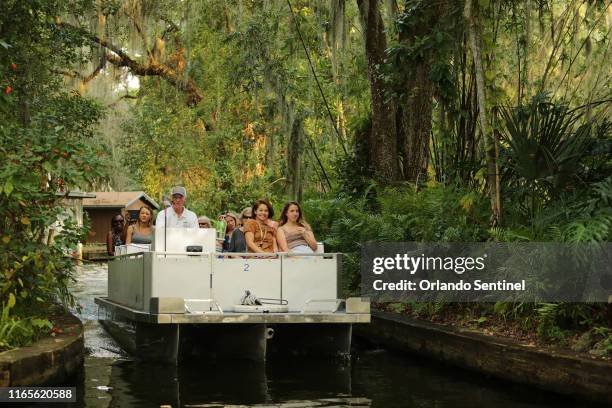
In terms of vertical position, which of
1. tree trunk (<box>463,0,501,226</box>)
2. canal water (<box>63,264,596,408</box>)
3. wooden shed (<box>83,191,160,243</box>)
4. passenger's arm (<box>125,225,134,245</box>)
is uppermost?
wooden shed (<box>83,191,160,243</box>)

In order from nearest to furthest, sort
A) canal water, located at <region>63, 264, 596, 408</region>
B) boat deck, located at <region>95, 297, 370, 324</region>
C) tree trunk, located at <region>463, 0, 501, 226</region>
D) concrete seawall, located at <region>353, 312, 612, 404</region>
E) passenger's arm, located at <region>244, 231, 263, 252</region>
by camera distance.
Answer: concrete seawall, located at <region>353, 312, 612, 404</region>, canal water, located at <region>63, 264, 596, 408</region>, boat deck, located at <region>95, 297, 370, 324</region>, tree trunk, located at <region>463, 0, 501, 226</region>, passenger's arm, located at <region>244, 231, 263, 252</region>

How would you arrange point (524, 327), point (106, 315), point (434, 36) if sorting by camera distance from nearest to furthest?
point (524, 327), point (434, 36), point (106, 315)

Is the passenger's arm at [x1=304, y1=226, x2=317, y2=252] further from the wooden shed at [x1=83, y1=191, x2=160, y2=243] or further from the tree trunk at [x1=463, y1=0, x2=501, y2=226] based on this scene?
the wooden shed at [x1=83, y1=191, x2=160, y2=243]

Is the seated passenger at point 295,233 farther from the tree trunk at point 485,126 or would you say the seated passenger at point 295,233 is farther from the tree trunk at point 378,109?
the tree trunk at point 378,109

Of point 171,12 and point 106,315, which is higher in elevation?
point 171,12

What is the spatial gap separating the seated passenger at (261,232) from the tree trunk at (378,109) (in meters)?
5.66

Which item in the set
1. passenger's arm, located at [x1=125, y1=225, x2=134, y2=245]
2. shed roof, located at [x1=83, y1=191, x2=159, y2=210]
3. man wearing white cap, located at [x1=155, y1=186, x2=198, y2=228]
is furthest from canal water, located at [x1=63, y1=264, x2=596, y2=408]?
shed roof, located at [x1=83, y1=191, x2=159, y2=210]

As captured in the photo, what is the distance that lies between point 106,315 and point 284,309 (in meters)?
4.42

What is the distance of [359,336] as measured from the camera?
15.3 metres

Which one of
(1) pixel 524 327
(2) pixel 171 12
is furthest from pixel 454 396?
(2) pixel 171 12

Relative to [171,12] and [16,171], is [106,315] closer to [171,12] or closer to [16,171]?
[16,171]

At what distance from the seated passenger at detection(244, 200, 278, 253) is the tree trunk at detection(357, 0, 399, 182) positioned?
18.6 feet

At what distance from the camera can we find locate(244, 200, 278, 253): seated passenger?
13.7 m

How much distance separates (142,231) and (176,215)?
10.1 feet
